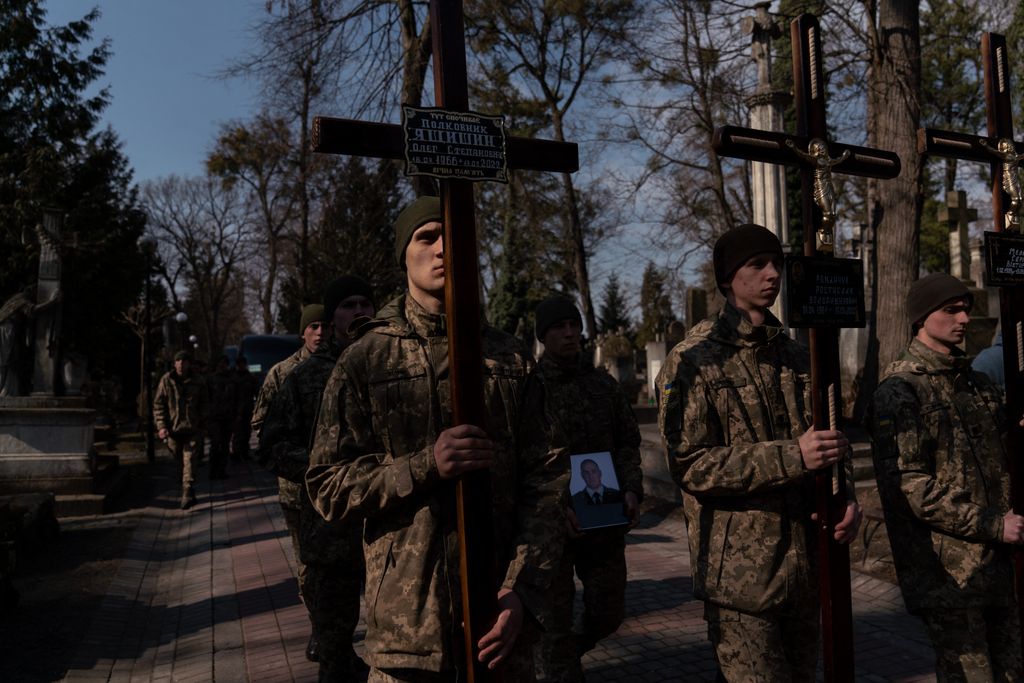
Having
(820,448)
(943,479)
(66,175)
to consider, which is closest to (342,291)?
(820,448)

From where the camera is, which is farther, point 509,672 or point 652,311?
point 652,311

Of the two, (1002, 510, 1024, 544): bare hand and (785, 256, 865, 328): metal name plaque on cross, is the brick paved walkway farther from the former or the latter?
(785, 256, 865, 328): metal name plaque on cross

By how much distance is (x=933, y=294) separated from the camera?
3.76m

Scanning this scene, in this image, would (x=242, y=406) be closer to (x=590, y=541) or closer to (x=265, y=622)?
(x=265, y=622)

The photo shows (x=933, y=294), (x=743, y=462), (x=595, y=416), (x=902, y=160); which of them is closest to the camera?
(x=743, y=462)

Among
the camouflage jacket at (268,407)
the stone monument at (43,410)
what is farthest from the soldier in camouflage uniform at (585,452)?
the stone monument at (43,410)

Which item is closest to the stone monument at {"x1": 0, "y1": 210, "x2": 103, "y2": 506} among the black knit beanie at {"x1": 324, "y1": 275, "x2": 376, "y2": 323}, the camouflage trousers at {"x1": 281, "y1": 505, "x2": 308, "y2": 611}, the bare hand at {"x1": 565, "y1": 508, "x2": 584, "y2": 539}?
the camouflage trousers at {"x1": 281, "y1": 505, "x2": 308, "y2": 611}

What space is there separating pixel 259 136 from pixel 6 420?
27.9m

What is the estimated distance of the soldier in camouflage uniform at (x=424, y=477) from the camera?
7.80ft

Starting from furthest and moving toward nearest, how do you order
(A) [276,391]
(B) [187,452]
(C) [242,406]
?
(C) [242,406] < (B) [187,452] < (A) [276,391]

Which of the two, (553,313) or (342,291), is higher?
(342,291)

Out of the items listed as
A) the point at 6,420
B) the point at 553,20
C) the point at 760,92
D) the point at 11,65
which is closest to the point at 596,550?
the point at 6,420

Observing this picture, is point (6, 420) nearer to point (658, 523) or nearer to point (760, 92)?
point (658, 523)

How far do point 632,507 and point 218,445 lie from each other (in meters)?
11.6
